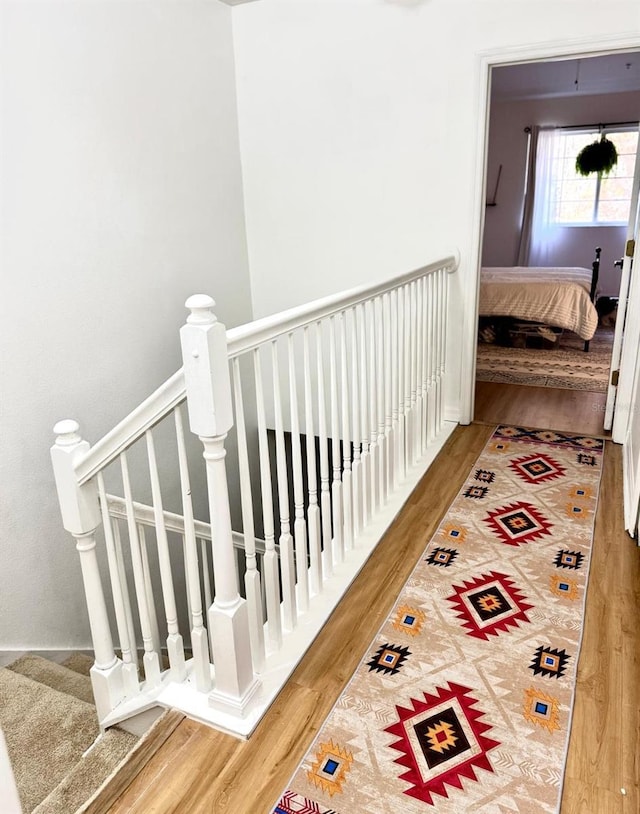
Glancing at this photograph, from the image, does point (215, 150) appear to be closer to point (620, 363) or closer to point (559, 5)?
point (559, 5)

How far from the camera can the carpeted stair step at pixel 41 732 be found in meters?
2.02

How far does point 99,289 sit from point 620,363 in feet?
9.25

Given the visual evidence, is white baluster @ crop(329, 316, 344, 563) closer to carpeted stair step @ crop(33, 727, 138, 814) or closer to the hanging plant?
carpeted stair step @ crop(33, 727, 138, 814)

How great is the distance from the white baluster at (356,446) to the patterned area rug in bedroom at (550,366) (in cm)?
255

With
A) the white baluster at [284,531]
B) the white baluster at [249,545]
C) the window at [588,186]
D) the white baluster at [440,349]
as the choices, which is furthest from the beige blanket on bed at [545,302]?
the white baluster at [249,545]

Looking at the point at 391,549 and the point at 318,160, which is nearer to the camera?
the point at 391,549

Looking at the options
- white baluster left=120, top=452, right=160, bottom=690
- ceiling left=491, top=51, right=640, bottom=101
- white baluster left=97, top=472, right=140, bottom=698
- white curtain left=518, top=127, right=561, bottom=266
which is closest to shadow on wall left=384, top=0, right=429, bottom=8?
white baluster left=120, top=452, right=160, bottom=690

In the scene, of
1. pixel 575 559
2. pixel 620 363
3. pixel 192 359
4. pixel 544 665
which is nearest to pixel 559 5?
pixel 620 363

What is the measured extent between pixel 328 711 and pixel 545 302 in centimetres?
448

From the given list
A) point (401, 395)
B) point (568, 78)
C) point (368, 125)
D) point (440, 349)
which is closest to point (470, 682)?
point (401, 395)

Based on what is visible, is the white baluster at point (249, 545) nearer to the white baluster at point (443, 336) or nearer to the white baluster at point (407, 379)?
the white baluster at point (407, 379)

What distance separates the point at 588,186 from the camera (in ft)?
25.8

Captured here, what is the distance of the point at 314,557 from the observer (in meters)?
2.23

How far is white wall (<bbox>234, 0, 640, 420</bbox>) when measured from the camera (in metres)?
3.23
